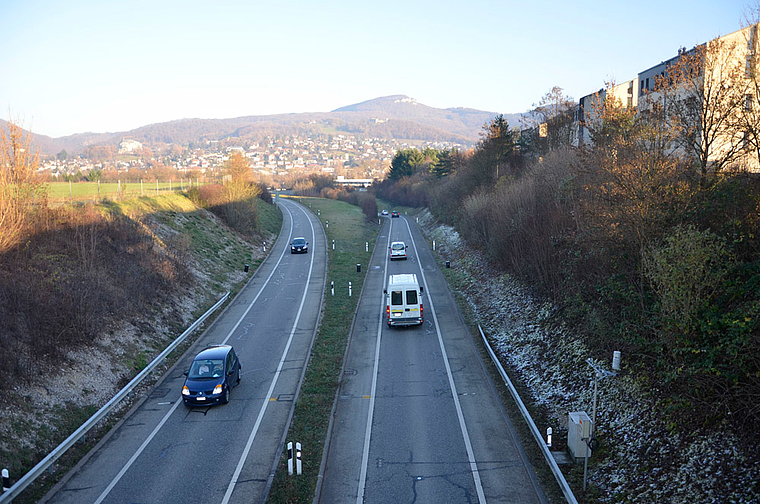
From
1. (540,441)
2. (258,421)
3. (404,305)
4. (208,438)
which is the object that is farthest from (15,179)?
(540,441)

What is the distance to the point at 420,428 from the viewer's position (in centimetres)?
1495

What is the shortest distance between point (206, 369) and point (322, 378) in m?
4.19

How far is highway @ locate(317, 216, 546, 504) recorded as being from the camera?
11898 millimetres

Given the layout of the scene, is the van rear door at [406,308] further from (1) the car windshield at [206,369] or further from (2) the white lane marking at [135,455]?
(2) the white lane marking at [135,455]

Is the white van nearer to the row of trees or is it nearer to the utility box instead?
the row of trees

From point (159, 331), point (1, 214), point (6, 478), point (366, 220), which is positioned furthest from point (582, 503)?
point (366, 220)

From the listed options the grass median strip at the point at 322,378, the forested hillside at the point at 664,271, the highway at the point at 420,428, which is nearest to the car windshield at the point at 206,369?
the grass median strip at the point at 322,378

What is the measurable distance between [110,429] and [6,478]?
3.98 metres

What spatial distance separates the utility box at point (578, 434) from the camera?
1206 centimetres

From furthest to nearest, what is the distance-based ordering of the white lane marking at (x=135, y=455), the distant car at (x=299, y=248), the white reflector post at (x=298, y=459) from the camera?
the distant car at (x=299, y=248), the white reflector post at (x=298, y=459), the white lane marking at (x=135, y=455)

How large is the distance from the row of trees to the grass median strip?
28.3 feet

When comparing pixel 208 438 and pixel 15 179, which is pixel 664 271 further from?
pixel 15 179

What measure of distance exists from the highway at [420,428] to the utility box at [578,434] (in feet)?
3.99

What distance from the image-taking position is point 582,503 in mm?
10891
